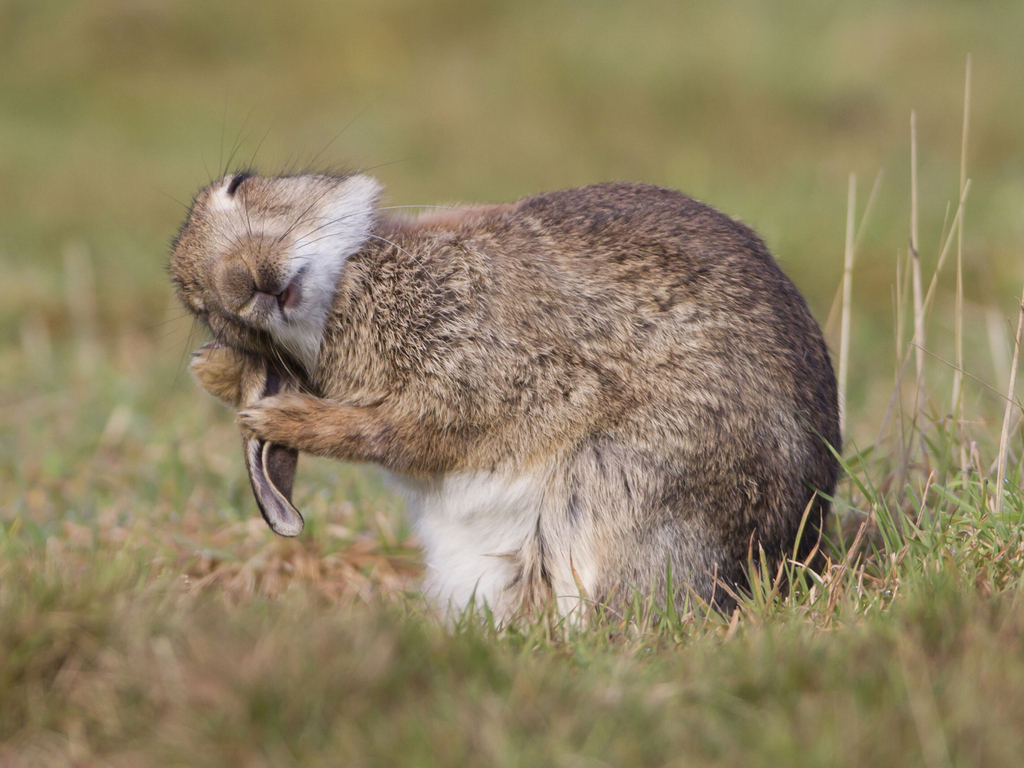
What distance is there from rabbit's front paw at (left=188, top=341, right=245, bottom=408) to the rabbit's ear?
31 cm

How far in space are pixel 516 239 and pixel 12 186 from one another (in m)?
9.88

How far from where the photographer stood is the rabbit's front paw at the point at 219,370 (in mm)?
3824

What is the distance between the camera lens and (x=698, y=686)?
219 centimetres

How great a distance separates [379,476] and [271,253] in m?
1.04

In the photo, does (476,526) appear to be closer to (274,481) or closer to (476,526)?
(476,526)

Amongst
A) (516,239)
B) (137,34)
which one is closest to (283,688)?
(516,239)

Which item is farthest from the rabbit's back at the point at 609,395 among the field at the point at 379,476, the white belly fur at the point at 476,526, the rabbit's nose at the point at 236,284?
→ the rabbit's nose at the point at 236,284

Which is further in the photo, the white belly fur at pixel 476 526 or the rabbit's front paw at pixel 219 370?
the rabbit's front paw at pixel 219 370

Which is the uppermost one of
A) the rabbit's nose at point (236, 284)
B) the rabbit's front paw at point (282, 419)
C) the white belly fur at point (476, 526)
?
the rabbit's nose at point (236, 284)

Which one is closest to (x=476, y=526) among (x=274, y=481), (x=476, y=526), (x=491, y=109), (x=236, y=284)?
(x=476, y=526)

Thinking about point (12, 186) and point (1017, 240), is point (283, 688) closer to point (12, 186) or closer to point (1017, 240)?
point (1017, 240)

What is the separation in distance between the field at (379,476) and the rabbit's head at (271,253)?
430 millimetres

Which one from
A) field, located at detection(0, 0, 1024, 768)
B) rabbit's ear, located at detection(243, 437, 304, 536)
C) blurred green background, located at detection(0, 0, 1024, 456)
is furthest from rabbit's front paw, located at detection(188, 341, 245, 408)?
blurred green background, located at detection(0, 0, 1024, 456)

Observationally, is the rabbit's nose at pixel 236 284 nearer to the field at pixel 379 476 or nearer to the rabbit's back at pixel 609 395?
the rabbit's back at pixel 609 395
